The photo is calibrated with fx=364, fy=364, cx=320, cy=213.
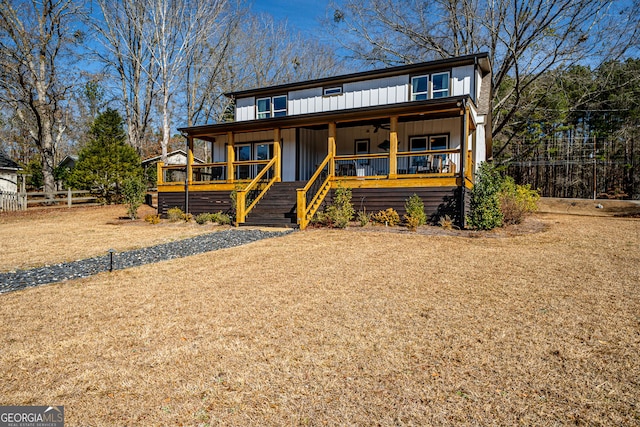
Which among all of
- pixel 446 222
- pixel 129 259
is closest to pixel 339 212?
pixel 446 222

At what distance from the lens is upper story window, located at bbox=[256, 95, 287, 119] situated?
19.3 m

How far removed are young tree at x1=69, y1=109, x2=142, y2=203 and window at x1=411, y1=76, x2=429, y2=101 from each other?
1706cm

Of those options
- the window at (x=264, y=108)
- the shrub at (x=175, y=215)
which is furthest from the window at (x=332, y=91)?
the shrub at (x=175, y=215)

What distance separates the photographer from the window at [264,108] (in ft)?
64.6

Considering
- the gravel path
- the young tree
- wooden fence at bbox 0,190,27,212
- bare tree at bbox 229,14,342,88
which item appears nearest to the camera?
the gravel path

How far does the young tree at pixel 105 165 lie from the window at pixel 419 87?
56.0 ft

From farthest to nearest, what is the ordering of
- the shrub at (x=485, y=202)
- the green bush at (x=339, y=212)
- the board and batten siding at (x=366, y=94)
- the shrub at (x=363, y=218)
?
1. the board and batten siding at (x=366, y=94)
2. the shrub at (x=363, y=218)
3. the green bush at (x=339, y=212)
4. the shrub at (x=485, y=202)

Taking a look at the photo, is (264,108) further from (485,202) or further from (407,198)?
(485,202)

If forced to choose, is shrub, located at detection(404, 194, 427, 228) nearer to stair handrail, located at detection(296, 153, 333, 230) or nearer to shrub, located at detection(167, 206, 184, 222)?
stair handrail, located at detection(296, 153, 333, 230)

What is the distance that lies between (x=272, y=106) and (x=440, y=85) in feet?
28.4

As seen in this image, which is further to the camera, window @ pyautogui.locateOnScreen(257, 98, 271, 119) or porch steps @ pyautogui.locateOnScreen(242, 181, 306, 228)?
window @ pyautogui.locateOnScreen(257, 98, 271, 119)

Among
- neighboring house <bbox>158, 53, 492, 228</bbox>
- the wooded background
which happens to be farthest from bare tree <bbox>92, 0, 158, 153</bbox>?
neighboring house <bbox>158, 53, 492, 228</bbox>

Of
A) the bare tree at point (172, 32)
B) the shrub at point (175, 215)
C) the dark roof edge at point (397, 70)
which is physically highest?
the bare tree at point (172, 32)

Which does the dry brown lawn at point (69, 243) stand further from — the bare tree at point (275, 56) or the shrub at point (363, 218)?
the bare tree at point (275, 56)
